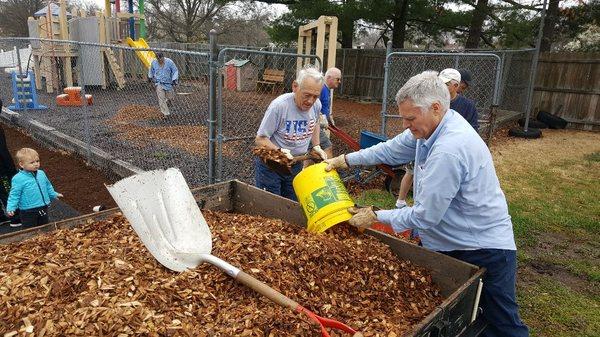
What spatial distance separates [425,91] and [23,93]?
11.9 metres

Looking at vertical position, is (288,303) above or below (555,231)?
above

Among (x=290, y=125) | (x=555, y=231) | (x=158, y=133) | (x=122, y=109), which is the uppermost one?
(x=290, y=125)

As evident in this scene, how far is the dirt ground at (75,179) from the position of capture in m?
5.71

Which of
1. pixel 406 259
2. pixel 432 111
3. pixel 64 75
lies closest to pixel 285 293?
pixel 406 259

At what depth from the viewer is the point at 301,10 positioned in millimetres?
14906

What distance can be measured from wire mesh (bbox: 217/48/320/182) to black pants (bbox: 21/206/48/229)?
71.8 inches

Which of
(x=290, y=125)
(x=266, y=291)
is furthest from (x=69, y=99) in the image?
(x=266, y=291)

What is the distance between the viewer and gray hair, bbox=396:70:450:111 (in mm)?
2170

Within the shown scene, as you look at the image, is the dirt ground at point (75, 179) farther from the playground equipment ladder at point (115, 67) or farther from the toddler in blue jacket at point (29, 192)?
the playground equipment ladder at point (115, 67)

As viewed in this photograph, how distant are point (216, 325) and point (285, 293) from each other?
39 cm

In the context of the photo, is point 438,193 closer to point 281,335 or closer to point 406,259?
point 406,259

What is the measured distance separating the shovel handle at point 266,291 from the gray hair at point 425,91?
115 centimetres

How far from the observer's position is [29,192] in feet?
13.7

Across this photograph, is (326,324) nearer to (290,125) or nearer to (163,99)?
(290,125)
